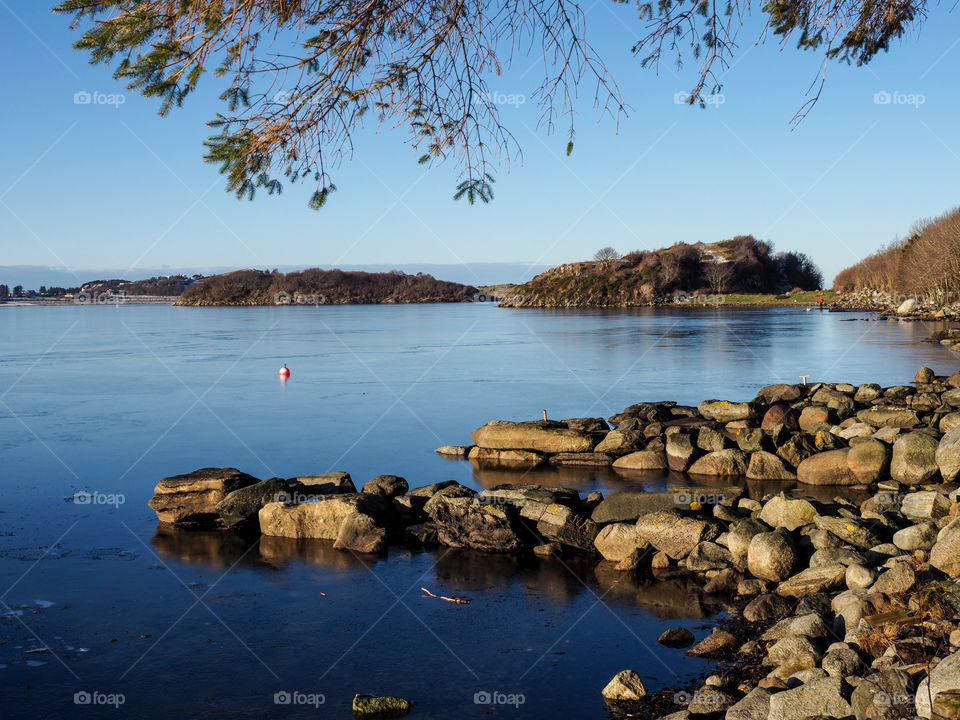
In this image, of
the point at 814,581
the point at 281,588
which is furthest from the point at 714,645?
the point at 281,588

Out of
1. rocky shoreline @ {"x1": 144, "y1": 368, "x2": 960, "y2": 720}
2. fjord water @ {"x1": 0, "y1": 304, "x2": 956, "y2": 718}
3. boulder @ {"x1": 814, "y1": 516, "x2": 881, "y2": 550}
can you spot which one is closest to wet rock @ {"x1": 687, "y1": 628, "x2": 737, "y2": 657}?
rocky shoreline @ {"x1": 144, "y1": 368, "x2": 960, "y2": 720}

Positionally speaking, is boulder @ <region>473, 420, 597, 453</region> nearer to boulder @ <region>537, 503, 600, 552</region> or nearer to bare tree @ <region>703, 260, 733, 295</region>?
boulder @ <region>537, 503, 600, 552</region>

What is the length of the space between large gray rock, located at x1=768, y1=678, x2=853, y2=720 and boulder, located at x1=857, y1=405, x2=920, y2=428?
1267cm

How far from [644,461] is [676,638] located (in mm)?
8469

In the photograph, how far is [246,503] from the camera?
1410cm

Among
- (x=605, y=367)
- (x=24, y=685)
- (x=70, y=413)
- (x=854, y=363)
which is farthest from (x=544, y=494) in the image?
(x=854, y=363)

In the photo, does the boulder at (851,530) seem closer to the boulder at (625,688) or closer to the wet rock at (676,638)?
the wet rock at (676,638)

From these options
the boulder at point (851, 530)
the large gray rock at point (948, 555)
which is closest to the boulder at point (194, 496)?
the boulder at point (851, 530)

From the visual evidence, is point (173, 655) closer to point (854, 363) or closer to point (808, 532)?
point (808, 532)

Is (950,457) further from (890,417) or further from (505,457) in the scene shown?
(505,457)

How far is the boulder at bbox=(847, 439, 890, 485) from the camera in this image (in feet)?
49.6

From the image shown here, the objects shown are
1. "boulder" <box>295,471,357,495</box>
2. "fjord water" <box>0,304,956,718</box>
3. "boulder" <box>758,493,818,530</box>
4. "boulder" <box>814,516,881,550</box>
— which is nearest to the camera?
"fjord water" <box>0,304,956,718</box>

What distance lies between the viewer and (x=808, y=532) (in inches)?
452

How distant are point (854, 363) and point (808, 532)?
27.8m
